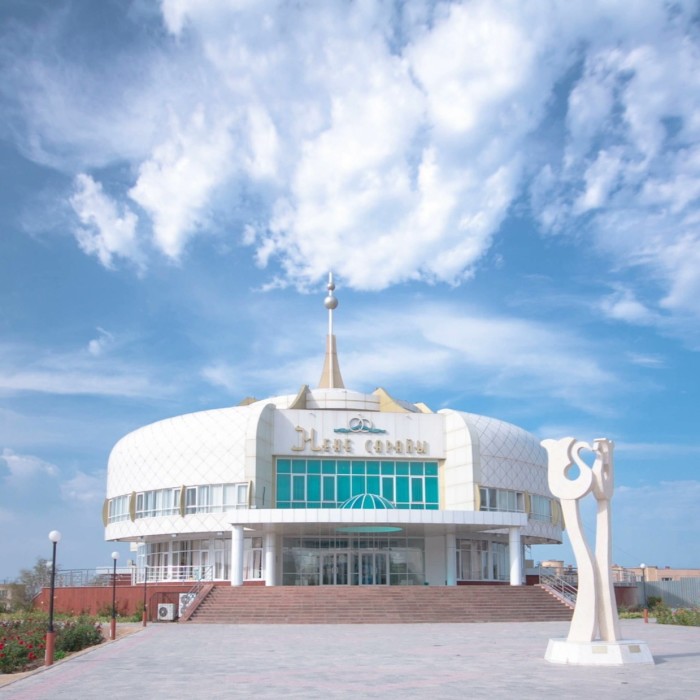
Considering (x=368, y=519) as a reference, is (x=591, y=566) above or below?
below

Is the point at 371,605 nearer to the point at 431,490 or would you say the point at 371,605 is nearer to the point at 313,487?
the point at 313,487

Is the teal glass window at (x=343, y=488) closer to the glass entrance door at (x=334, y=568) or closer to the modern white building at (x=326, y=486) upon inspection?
the modern white building at (x=326, y=486)

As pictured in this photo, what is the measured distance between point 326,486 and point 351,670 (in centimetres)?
3089

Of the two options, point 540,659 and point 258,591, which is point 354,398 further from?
point 540,659

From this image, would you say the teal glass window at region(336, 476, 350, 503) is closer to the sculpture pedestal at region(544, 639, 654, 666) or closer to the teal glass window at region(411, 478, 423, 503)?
the teal glass window at region(411, 478, 423, 503)

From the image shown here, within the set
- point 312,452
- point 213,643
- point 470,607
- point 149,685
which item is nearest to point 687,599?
point 470,607

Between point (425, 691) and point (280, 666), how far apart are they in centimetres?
463

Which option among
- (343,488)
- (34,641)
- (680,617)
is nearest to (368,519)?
(343,488)

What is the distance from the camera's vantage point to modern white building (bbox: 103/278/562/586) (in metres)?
46.0

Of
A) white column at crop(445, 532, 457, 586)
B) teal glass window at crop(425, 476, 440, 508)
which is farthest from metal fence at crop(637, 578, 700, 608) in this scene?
teal glass window at crop(425, 476, 440, 508)

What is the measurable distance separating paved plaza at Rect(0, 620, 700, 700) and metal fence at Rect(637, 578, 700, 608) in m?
23.6

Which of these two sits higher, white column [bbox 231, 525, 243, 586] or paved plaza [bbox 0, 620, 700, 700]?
white column [bbox 231, 525, 243, 586]

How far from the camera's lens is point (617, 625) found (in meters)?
17.7

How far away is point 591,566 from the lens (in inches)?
712
